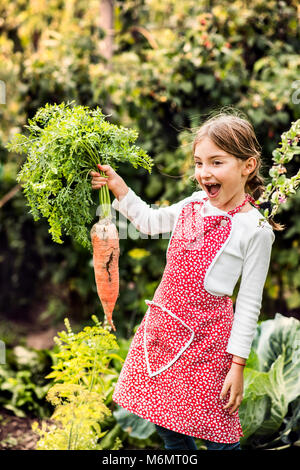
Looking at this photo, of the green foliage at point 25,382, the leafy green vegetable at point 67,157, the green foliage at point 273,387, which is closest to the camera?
the leafy green vegetable at point 67,157

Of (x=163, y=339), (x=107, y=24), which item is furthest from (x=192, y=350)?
(x=107, y=24)

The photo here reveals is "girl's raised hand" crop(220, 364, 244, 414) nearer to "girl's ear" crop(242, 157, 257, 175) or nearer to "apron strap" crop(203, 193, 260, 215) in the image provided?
"apron strap" crop(203, 193, 260, 215)

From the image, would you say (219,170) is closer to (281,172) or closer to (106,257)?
(281,172)

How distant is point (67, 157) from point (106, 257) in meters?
0.37

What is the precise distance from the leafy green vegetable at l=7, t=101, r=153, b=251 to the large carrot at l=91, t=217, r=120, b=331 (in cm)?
5

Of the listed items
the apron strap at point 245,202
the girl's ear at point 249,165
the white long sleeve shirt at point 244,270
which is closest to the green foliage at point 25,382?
the white long sleeve shirt at point 244,270

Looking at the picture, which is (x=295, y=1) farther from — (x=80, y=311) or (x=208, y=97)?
(x=80, y=311)

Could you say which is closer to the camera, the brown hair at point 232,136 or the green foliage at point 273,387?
the brown hair at point 232,136

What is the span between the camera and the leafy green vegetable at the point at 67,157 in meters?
1.61

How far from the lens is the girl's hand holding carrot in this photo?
1706 millimetres

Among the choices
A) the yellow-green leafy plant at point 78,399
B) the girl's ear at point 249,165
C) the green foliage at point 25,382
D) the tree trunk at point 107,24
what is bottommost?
the green foliage at point 25,382

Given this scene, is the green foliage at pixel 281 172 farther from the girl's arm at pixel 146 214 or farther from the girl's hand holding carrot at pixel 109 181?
the girl's hand holding carrot at pixel 109 181

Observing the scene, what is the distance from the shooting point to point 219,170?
1.66 metres

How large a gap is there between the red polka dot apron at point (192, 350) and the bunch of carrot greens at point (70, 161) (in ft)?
0.88
